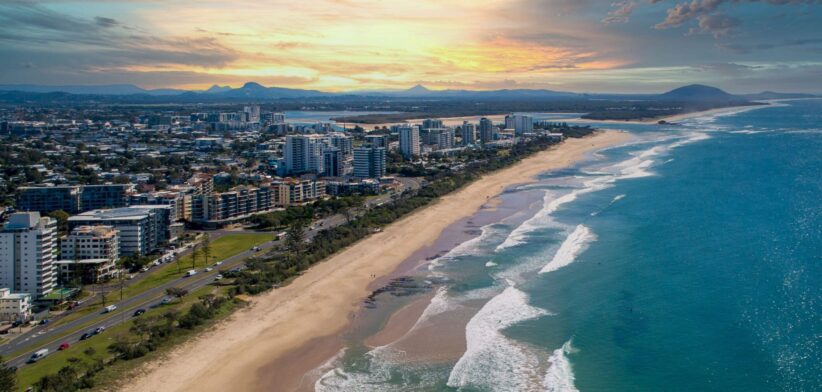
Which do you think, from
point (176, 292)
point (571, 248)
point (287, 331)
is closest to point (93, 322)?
point (176, 292)

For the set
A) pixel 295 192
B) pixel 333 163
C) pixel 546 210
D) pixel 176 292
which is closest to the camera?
pixel 176 292

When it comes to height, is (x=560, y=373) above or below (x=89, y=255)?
below

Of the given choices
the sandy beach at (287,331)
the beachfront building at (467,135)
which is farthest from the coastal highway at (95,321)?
the beachfront building at (467,135)

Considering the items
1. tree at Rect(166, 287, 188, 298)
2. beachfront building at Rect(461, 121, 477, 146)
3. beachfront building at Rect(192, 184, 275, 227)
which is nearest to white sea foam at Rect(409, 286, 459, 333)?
tree at Rect(166, 287, 188, 298)

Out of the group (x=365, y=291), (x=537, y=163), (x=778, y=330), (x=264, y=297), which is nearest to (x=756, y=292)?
(x=778, y=330)

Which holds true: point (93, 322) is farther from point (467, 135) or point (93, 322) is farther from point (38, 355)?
point (467, 135)

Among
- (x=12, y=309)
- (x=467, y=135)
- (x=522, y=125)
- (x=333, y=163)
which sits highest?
Result: (x=522, y=125)

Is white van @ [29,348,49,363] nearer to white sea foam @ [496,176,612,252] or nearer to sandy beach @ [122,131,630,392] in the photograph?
sandy beach @ [122,131,630,392]
